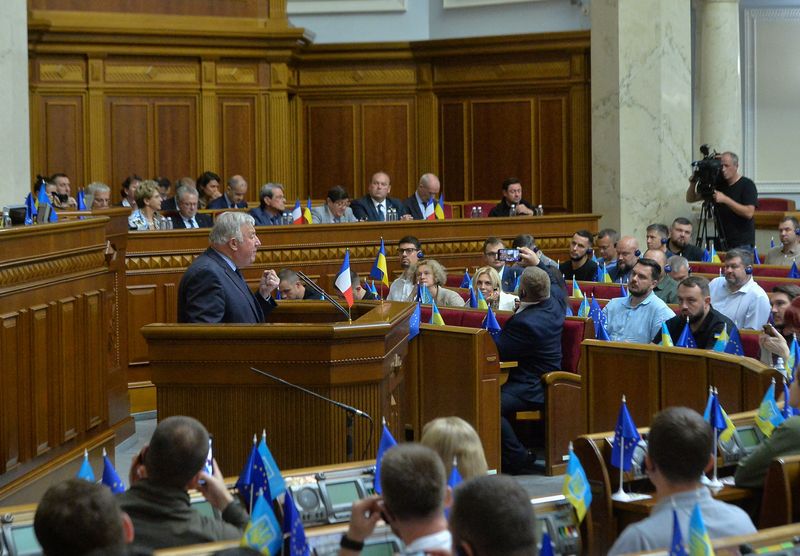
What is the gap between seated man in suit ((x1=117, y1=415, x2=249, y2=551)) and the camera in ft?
11.8

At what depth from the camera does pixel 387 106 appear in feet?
55.7

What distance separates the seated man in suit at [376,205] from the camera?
1291 centimetres

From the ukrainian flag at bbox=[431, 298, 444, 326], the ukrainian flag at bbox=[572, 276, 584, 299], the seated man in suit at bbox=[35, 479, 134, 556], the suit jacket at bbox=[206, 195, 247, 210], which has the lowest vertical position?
the seated man in suit at bbox=[35, 479, 134, 556]

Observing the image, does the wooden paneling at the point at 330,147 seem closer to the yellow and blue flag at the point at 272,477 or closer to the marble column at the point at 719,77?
the marble column at the point at 719,77

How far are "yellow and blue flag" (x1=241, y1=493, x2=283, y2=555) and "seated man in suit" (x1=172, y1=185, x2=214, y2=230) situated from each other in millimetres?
8394

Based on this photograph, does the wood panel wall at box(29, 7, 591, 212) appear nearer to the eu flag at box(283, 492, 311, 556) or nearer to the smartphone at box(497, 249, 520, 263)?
the smartphone at box(497, 249, 520, 263)

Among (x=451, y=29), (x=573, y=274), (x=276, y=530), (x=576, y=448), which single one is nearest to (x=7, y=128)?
(x=573, y=274)

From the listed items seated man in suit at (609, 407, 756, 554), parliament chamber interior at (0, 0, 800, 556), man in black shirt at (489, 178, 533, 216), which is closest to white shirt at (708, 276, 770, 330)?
parliament chamber interior at (0, 0, 800, 556)

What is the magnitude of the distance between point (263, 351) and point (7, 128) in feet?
17.3

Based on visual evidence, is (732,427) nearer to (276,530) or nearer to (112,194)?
(276,530)

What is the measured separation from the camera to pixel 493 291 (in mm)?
9633

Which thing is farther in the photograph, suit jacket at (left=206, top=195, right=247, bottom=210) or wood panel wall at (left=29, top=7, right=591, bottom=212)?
wood panel wall at (left=29, top=7, right=591, bottom=212)

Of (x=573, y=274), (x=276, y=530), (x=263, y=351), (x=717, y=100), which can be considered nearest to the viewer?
(x=276, y=530)

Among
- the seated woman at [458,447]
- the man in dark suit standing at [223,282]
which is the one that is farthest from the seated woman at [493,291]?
the seated woman at [458,447]
